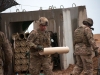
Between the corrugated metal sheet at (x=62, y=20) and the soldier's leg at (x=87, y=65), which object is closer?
the soldier's leg at (x=87, y=65)

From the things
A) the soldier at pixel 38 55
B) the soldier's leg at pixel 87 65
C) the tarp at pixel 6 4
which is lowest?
the soldier's leg at pixel 87 65

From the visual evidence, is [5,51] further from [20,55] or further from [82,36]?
[20,55]

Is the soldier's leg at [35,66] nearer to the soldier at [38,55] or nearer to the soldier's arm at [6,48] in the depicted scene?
the soldier at [38,55]

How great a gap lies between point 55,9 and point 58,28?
3.02ft

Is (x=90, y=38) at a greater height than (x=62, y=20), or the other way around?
(x=62, y=20)

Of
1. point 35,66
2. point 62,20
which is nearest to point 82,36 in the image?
point 35,66

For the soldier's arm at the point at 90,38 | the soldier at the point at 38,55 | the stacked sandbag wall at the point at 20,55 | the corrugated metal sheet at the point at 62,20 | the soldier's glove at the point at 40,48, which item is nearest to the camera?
the soldier's glove at the point at 40,48

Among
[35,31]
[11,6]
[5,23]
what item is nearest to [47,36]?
[35,31]

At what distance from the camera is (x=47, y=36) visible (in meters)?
6.84

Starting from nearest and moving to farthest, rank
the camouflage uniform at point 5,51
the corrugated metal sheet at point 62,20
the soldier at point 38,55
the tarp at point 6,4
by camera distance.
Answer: the camouflage uniform at point 5,51
the soldier at point 38,55
the corrugated metal sheet at point 62,20
the tarp at point 6,4

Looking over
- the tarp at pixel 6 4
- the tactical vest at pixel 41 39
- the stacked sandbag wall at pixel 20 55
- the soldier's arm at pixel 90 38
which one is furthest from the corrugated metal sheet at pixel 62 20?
the tactical vest at pixel 41 39

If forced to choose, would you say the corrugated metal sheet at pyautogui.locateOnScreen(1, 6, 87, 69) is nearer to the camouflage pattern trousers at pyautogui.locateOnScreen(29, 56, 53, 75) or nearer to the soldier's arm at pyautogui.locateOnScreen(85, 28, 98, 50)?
the soldier's arm at pyautogui.locateOnScreen(85, 28, 98, 50)

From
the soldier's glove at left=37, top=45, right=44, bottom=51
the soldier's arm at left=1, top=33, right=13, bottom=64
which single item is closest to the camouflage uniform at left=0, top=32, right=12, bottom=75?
the soldier's arm at left=1, top=33, right=13, bottom=64

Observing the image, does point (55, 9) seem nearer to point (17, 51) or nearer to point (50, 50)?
point (17, 51)
